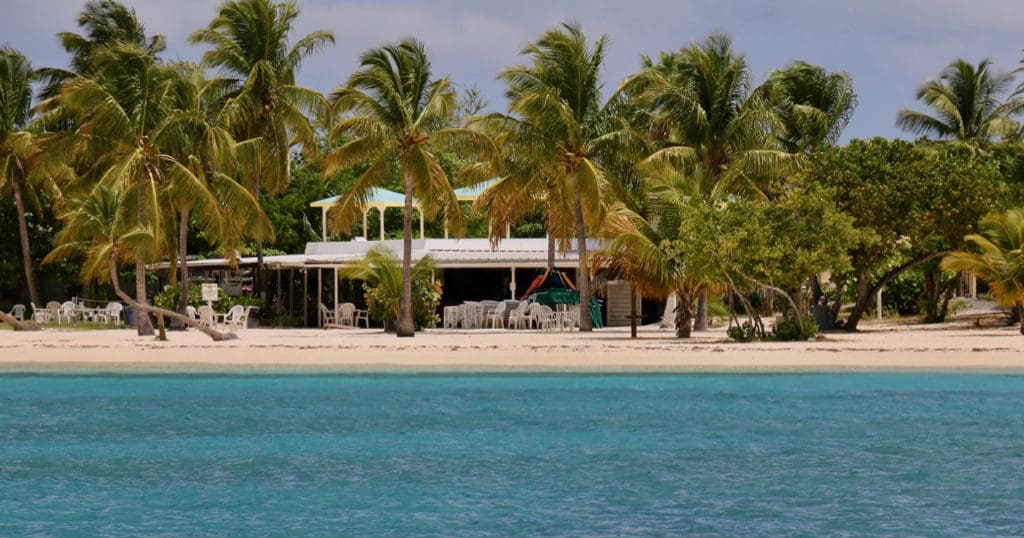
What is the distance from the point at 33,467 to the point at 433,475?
388cm

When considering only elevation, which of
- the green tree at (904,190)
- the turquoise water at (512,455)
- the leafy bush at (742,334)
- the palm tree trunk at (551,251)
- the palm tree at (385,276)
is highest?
the green tree at (904,190)

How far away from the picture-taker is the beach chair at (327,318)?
104ft

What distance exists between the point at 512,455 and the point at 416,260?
19.1 meters

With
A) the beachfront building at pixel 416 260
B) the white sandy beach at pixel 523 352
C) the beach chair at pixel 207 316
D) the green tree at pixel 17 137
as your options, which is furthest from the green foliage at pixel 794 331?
the green tree at pixel 17 137

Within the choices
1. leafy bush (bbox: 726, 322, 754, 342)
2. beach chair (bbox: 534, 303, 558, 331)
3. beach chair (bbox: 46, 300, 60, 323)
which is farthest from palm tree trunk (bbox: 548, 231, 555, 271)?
beach chair (bbox: 46, 300, 60, 323)

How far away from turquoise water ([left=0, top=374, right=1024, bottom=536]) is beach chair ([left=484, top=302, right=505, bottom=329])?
11874 mm

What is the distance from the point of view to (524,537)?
8.93m

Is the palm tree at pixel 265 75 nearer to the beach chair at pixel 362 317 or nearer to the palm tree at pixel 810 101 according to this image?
the beach chair at pixel 362 317

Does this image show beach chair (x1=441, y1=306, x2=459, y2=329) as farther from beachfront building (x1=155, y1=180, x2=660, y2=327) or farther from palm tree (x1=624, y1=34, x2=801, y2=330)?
palm tree (x1=624, y1=34, x2=801, y2=330)

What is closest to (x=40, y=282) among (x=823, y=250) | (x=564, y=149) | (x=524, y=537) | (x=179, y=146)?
(x=179, y=146)

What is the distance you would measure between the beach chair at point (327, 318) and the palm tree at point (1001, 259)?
50.4ft

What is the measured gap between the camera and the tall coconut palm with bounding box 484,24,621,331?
28.2 metres

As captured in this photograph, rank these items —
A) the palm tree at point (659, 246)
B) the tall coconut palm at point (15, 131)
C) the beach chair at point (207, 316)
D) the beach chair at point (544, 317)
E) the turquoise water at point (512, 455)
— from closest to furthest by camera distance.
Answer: the turquoise water at point (512, 455), the palm tree at point (659, 246), the beach chair at point (207, 316), the beach chair at point (544, 317), the tall coconut palm at point (15, 131)

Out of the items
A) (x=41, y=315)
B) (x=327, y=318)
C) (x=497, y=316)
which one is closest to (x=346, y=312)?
(x=327, y=318)
